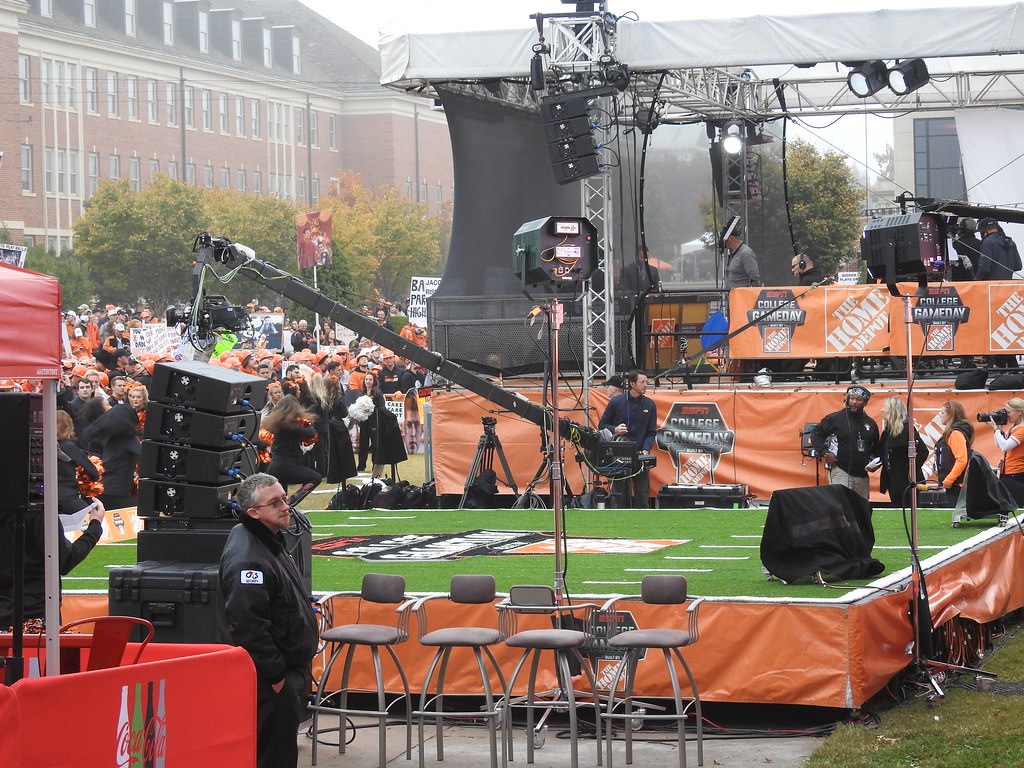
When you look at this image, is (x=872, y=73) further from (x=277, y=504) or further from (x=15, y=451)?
(x=15, y=451)

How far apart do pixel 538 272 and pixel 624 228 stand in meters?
12.2

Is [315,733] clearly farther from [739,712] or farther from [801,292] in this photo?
[801,292]

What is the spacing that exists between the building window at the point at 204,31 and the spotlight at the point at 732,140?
215 ft

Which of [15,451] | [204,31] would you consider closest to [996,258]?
[15,451]

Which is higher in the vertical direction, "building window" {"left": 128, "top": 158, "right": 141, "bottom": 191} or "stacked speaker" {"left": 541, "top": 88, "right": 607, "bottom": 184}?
"building window" {"left": 128, "top": 158, "right": 141, "bottom": 191}

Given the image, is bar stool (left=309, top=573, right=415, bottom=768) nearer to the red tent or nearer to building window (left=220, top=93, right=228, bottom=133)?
the red tent

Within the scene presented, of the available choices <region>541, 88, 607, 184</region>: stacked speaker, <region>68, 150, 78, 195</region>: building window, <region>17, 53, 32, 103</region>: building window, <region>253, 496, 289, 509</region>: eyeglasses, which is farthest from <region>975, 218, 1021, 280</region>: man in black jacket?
<region>68, 150, 78, 195</region>: building window

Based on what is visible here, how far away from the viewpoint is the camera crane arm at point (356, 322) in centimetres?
1399

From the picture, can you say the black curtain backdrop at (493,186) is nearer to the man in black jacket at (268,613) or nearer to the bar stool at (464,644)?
the bar stool at (464,644)

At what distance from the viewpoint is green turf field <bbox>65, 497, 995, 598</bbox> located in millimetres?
10367

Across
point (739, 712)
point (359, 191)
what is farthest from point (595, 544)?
point (359, 191)

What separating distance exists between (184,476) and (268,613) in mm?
1837

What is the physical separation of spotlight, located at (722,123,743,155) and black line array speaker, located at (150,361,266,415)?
15089 millimetres

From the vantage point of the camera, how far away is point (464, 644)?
814 centimetres
